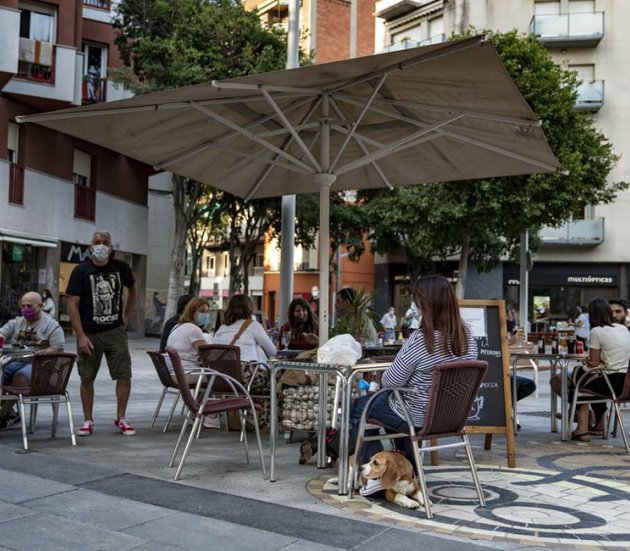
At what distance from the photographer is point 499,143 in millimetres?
7840

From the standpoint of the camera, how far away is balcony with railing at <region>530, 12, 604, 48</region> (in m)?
37.5

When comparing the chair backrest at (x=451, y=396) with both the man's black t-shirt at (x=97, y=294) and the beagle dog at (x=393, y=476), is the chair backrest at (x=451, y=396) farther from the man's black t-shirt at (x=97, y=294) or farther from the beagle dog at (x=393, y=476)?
the man's black t-shirt at (x=97, y=294)

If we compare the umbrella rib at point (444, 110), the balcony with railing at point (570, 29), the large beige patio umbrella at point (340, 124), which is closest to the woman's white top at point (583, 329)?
the large beige patio umbrella at point (340, 124)

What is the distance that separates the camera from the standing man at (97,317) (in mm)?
7477

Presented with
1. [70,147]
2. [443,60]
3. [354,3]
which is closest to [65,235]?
[70,147]

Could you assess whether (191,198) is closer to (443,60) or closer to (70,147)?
(70,147)

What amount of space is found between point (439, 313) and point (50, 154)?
20063 millimetres

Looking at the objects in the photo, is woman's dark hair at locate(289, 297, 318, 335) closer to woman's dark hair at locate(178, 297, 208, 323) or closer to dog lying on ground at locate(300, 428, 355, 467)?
woman's dark hair at locate(178, 297, 208, 323)

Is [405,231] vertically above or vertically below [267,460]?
above

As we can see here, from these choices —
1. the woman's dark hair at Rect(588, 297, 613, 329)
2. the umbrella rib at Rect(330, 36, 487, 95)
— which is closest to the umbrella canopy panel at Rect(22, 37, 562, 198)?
the umbrella rib at Rect(330, 36, 487, 95)

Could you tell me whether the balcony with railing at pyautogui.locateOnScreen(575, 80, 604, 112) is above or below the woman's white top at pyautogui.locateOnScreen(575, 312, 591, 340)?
above

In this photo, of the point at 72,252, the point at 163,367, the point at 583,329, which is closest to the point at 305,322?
the point at 163,367

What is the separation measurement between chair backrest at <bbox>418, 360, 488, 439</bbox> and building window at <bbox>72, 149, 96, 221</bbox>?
70.0ft

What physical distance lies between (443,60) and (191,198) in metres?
20.0
